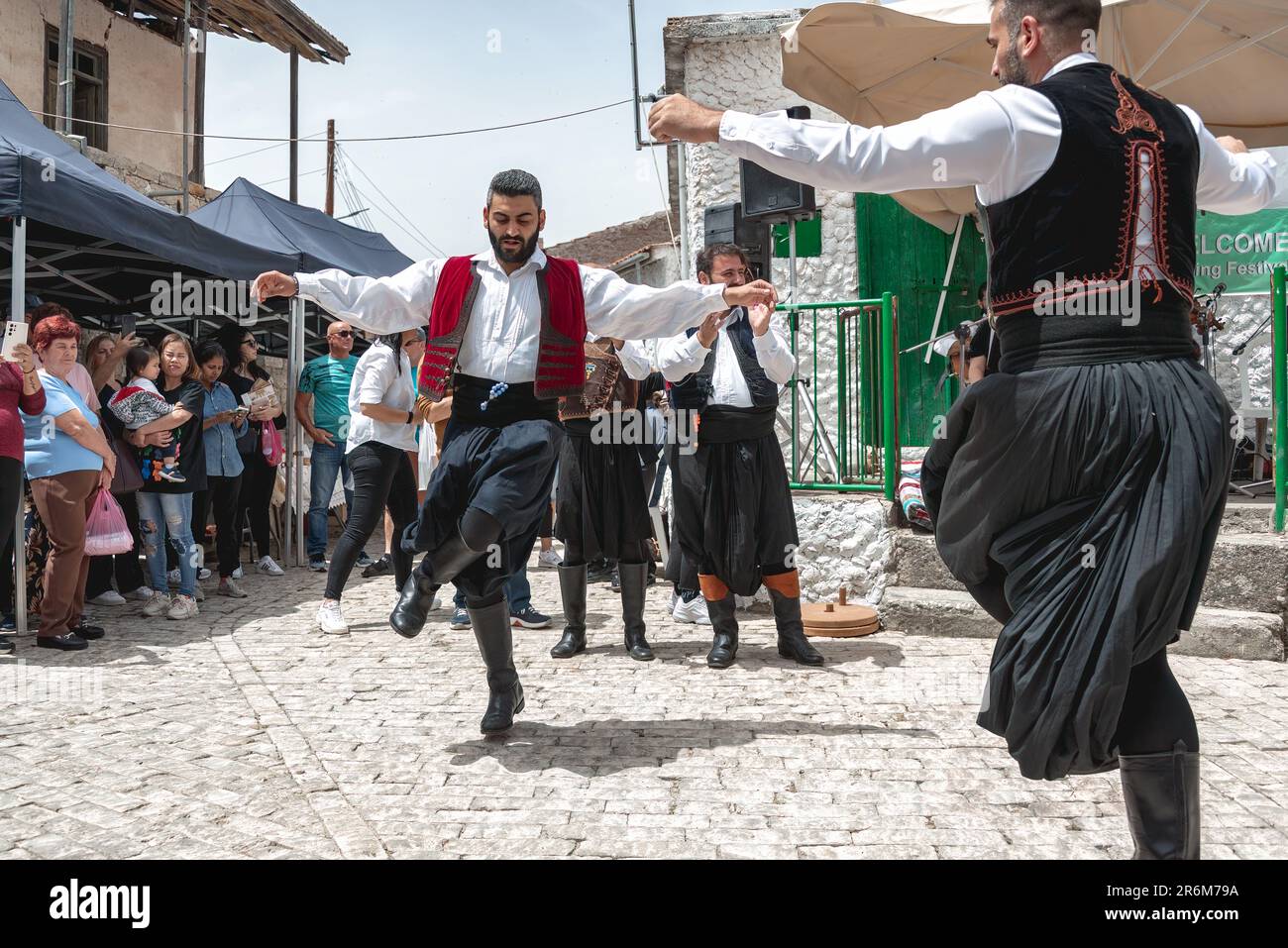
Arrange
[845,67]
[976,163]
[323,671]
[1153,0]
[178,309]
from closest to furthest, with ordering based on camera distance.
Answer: [976,163] < [323,671] < [1153,0] < [845,67] < [178,309]

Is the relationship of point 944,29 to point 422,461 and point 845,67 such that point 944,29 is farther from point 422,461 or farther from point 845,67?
point 422,461

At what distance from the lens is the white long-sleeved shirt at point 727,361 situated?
5410 millimetres

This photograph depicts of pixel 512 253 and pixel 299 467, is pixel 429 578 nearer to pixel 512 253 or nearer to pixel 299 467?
pixel 512 253

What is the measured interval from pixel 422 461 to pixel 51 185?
311 centimetres

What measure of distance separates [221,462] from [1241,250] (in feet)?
28.4

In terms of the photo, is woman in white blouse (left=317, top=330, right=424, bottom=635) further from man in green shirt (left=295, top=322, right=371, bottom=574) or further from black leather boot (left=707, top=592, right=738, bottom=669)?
man in green shirt (left=295, top=322, right=371, bottom=574)

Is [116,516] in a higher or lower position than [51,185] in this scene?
lower

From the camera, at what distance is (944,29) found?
7.47 metres

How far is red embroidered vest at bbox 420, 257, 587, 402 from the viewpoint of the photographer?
13.5 feet

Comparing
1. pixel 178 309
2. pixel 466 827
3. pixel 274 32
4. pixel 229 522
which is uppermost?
pixel 274 32

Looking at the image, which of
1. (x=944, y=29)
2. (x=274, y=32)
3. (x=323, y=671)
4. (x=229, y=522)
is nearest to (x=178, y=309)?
(x=229, y=522)

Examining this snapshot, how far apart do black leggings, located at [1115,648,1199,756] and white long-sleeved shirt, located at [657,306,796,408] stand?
3.15m

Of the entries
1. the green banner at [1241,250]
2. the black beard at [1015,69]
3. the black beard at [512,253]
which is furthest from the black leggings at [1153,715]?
the green banner at [1241,250]

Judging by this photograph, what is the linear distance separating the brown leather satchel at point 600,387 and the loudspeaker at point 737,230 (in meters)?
2.01
